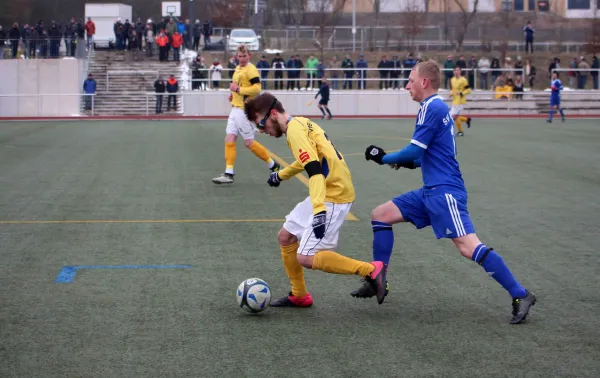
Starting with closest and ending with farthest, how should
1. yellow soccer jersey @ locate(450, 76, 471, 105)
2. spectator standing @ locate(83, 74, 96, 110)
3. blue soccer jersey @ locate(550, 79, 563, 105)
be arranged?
yellow soccer jersey @ locate(450, 76, 471, 105), blue soccer jersey @ locate(550, 79, 563, 105), spectator standing @ locate(83, 74, 96, 110)

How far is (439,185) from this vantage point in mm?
6320

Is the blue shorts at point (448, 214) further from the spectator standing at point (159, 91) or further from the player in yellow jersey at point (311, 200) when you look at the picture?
the spectator standing at point (159, 91)

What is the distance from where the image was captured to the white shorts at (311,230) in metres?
6.26

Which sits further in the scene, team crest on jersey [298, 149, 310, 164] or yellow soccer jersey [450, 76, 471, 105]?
yellow soccer jersey [450, 76, 471, 105]

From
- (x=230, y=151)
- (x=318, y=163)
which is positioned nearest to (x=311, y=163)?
(x=318, y=163)

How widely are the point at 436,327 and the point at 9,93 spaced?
38797mm

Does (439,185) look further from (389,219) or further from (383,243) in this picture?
(383,243)

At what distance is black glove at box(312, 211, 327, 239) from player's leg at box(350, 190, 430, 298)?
0.61 meters

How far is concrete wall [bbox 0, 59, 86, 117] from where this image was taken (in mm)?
41156

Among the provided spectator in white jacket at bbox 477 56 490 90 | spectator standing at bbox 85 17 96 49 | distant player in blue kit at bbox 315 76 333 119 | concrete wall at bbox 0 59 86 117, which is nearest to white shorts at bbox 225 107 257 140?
distant player in blue kit at bbox 315 76 333 119

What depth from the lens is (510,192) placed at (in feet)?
43.2

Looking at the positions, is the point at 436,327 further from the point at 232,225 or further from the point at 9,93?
the point at 9,93

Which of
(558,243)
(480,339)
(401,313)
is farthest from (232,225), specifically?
(480,339)

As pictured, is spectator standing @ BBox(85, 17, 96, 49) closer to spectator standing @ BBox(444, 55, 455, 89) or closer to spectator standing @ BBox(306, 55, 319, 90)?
spectator standing @ BBox(306, 55, 319, 90)
